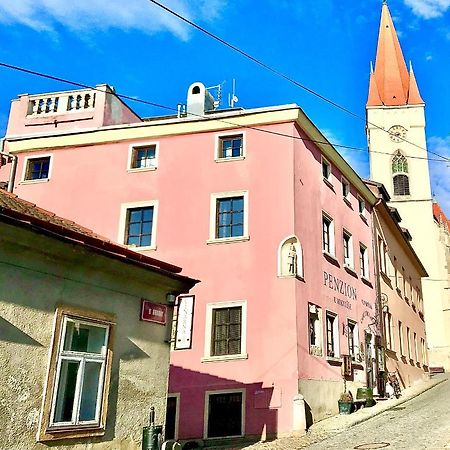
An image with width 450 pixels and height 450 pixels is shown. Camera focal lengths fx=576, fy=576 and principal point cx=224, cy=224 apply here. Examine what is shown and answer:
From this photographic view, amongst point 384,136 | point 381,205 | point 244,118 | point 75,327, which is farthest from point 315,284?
point 384,136

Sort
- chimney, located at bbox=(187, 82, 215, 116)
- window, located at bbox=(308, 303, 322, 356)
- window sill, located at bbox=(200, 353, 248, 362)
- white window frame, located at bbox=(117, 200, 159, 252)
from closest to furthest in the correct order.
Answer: window sill, located at bbox=(200, 353, 248, 362)
window, located at bbox=(308, 303, 322, 356)
white window frame, located at bbox=(117, 200, 159, 252)
chimney, located at bbox=(187, 82, 215, 116)

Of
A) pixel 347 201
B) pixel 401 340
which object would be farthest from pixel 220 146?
pixel 401 340

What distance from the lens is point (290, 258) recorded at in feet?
58.3

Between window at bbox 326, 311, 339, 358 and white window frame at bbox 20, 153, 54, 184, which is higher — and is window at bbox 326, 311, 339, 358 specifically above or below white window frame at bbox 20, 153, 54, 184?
below

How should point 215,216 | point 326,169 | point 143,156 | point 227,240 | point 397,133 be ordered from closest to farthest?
1. point 227,240
2. point 215,216
3. point 143,156
4. point 326,169
5. point 397,133

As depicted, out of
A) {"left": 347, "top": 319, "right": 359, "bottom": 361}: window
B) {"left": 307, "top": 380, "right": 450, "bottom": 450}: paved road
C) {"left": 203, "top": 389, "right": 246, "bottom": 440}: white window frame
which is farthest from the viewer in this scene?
{"left": 347, "top": 319, "right": 359, "bottom": 361}: window

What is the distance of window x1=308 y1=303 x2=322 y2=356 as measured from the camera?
711 inches

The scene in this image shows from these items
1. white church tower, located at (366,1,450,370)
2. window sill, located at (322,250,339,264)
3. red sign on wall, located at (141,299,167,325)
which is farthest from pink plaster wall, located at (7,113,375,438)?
white church tower, located at (366,1,450,370)

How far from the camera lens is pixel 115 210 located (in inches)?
811

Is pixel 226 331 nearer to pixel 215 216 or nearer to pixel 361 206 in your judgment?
pixel 215 216

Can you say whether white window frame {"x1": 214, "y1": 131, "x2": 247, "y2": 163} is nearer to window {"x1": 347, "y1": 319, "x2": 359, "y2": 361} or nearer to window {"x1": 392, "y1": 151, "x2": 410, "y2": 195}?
window {"x1": 347, "y1": 319, "x2": 359, "y2": 361}

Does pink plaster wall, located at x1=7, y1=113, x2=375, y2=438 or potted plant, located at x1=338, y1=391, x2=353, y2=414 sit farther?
potted plant, located at x1=338, y1=391, x2=353, y2=414

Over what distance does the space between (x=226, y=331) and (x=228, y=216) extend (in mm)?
3888

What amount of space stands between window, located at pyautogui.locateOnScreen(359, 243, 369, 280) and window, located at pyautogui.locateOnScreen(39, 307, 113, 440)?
1680 centimetres
